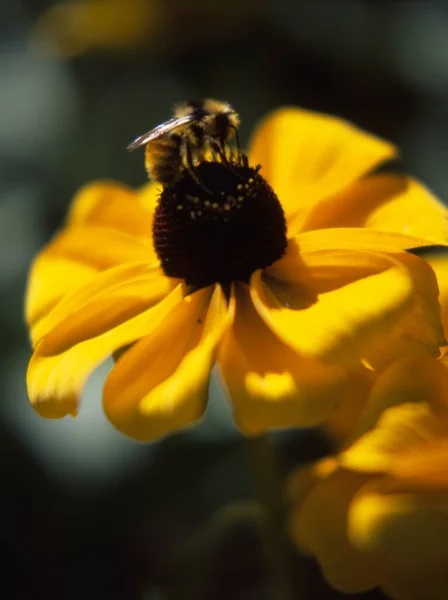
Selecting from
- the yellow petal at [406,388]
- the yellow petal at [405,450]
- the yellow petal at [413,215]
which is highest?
the yellow petal at [413,215]

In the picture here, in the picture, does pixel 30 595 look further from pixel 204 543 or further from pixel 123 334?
pixel 123 334

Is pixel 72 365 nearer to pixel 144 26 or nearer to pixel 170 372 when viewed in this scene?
pixel 170 372

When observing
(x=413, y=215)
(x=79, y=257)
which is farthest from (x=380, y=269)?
(x=79, y=257)

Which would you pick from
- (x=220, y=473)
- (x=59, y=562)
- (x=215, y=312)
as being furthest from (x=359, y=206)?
(x=59, y=562)

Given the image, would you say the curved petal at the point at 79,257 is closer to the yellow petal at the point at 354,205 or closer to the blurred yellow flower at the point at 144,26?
the yellow petal at the point at 354,205

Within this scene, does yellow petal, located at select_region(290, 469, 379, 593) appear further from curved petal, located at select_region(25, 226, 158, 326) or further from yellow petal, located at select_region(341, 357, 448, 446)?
curved petal, located at select_region(25, 226, 158, 326)

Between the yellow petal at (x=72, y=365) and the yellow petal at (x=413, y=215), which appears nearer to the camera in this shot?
the yellow petal at (x=72, y=365)

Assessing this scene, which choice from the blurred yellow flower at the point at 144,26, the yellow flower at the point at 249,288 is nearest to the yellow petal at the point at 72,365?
the yellow flower at the point at 249,288

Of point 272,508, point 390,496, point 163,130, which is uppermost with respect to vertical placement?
point 163,130
